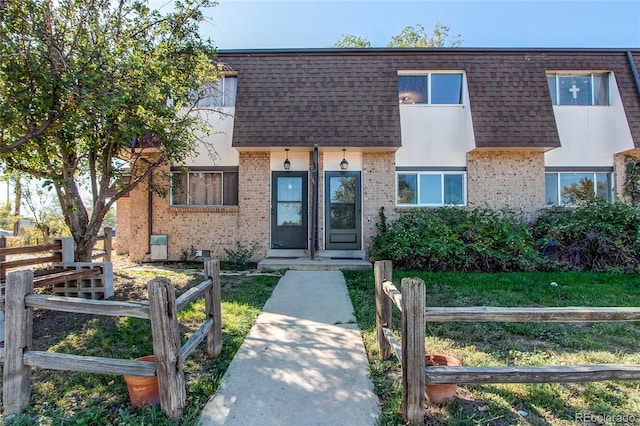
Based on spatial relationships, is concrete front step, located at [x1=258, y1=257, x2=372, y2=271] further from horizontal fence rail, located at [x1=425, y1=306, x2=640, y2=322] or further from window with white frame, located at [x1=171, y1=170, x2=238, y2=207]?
horizontal fence rail, located at [x1=425, y1=306, x2=640, y2=322]

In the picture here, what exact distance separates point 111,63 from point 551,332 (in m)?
7.05

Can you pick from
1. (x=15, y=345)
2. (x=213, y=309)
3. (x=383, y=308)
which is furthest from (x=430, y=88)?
(x=15, y=345)

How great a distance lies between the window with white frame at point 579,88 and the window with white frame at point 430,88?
9.63ft

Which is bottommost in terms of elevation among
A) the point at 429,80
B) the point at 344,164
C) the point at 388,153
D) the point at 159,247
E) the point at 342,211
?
the point at 159,247

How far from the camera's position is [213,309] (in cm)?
350

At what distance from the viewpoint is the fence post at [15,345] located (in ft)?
8.45

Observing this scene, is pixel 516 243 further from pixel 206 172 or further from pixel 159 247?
pixel 159 247

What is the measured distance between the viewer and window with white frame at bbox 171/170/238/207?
9.90 m

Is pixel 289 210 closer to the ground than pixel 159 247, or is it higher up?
higher up

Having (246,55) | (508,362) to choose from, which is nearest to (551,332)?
(508,362)

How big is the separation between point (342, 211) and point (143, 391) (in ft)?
24.8

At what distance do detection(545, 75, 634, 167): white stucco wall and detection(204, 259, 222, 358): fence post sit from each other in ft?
33.9

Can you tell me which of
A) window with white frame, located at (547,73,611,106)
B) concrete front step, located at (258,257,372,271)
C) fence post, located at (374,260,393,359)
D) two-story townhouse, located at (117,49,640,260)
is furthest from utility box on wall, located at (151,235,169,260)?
window with white frame, located at (547,73,611,106)

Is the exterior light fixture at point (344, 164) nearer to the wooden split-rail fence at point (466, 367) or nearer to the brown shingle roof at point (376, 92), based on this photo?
the brown shingle roof at point (376, 92)
